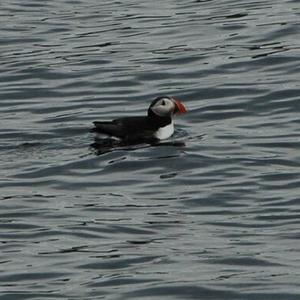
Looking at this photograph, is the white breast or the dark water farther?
the white breast

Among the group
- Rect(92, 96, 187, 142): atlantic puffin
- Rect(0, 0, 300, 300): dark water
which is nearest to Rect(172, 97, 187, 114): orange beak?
Rect(92, 96, 187, 142): atlantic puffin

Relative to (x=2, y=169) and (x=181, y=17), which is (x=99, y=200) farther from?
(x=181, y=17)

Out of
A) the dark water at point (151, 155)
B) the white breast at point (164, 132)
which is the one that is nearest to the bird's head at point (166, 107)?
the white breast at point (164, 132)

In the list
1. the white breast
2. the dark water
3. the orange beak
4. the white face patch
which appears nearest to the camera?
the dark water

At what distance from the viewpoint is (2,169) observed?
56.9 ft

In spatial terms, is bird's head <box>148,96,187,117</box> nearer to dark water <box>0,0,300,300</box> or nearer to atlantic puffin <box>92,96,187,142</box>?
atlantic puffin <box>92,96,187,142</box>

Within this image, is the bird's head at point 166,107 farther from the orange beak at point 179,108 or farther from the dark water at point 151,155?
the dark water at point 151,155

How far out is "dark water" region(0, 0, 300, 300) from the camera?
13094 millimetres

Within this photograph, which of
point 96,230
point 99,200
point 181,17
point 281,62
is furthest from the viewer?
point 181,17

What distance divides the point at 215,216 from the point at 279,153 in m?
2.91

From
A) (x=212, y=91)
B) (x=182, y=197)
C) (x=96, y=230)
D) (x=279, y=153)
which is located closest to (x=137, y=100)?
(x=212, y=91)

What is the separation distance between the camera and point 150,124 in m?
19.2

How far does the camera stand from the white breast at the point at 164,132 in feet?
63.0

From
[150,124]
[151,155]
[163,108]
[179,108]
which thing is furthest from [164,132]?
[151,155]
